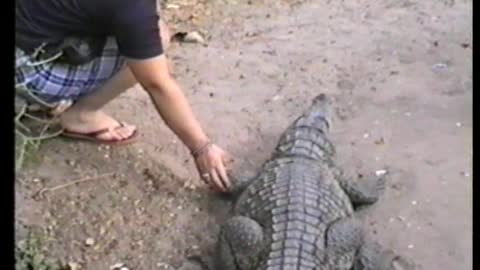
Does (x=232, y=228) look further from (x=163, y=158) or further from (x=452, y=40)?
(x=452, y=40)

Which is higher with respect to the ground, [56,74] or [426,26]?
[56,74]

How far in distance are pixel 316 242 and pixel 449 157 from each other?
36.1 inches

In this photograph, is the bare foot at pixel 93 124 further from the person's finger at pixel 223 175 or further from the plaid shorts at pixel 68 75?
the person's finger at pixel 223 175

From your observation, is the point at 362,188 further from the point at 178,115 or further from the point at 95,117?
the point at 95,117

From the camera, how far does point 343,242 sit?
118 inches

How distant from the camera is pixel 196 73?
14.3 feet

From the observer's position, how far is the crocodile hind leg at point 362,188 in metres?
3.42

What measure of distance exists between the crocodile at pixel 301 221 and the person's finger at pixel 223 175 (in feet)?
0.14

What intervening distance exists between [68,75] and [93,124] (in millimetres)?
290

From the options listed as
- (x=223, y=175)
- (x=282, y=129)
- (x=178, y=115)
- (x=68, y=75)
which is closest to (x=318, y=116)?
(x=282, y=129)
